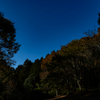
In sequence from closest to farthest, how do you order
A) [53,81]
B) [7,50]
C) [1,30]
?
[1,30], [7,50], [53,81]

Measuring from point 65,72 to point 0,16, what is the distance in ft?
41.1

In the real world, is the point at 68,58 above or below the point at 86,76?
above

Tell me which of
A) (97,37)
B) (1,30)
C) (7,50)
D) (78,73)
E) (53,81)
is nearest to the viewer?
(1,30)

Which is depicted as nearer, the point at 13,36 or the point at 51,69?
the point at 13,36

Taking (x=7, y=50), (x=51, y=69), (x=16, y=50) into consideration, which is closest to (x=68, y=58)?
(x=51, y=69)

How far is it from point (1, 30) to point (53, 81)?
33.8 ft

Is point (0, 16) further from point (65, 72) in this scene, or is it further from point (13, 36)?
point (65, 72)

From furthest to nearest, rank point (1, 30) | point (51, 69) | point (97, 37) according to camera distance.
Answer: point (51, 69)
point (97, 37)
point (1, 30)

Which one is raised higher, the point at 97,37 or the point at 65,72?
the point at 97,37

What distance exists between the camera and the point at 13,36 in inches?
316

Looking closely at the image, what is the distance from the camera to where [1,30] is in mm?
6980

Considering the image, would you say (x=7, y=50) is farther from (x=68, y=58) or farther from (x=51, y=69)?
(x=68, y=58)

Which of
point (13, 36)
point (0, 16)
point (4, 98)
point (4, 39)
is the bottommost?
point (4, 98)

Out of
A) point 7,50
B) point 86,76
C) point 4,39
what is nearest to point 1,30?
point 4,39
